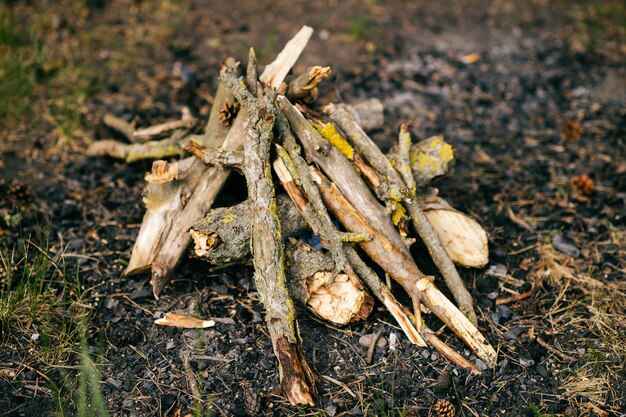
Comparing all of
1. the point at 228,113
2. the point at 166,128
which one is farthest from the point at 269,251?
the point at 166,128

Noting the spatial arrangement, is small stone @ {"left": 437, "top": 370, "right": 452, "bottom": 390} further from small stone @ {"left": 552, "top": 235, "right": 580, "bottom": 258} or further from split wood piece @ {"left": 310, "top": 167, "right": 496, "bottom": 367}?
small stone @ {"left": 552, "top": 235, "right": 580, "bottom": 258}

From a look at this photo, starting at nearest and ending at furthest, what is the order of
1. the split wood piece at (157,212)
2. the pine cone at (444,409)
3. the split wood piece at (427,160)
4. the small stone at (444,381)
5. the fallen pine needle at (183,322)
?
the pine cone at (444,409) < the small stone at (444,381) < the fallen pine needle at (183,322) < the split wood piece at (157,212) < the split wood piece at (427,160)

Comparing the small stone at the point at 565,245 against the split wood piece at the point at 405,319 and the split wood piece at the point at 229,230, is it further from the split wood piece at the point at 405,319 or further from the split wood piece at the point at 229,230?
the split wood piece at the point at 229,230

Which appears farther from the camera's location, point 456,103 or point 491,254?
point 456,103

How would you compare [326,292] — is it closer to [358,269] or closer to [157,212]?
[358,269]

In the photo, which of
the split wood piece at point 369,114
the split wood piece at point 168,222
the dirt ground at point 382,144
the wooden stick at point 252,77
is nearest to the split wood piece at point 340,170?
the wooden stick at point 252,77

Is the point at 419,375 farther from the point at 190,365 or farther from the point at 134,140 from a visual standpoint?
the point at 134,140

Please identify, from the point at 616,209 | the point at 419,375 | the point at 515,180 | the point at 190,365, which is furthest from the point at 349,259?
the point at 616,209
